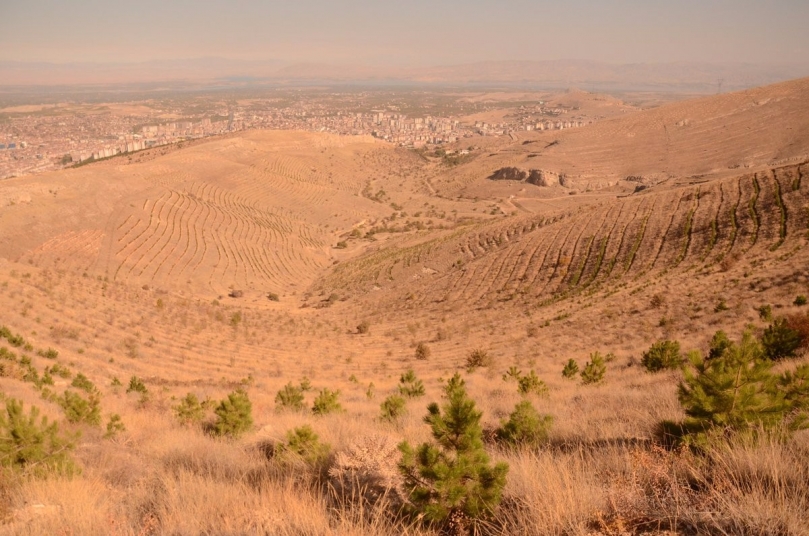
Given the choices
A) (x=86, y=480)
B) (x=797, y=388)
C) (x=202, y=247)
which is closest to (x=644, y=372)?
(x=797, y=388)

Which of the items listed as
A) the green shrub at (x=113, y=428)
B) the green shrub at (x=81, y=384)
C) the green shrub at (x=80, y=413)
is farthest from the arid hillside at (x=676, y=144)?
the green shrub at (x=80, y=413)

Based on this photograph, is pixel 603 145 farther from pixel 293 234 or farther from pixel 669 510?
pixel 669 510

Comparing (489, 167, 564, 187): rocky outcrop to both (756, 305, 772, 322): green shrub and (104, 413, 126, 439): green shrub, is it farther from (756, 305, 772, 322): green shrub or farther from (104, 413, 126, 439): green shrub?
(104, 413, 126, 439): green shrub

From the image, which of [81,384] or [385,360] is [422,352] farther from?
[81,384]

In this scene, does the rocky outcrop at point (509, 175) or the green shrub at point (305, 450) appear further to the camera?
the rocky outcrop at point (509, 175)

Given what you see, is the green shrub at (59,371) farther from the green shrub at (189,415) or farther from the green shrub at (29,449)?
the green shrub at (29,449)

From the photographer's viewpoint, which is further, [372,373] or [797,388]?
[372,373]
